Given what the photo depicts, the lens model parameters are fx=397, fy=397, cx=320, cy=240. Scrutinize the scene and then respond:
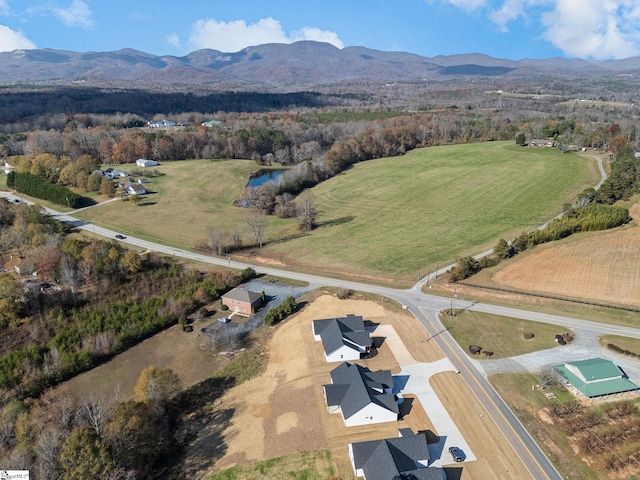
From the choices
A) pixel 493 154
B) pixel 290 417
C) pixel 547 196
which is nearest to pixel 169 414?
pixel 290 417

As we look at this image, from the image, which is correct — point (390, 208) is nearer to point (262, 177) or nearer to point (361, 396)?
point (262, 177)

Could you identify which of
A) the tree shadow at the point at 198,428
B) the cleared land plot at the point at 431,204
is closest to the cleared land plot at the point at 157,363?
the tree shadow at the point at 198,428

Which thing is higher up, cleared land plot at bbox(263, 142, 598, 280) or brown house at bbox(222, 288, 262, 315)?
cleared land plot at bbox(263, 142, 598, 280)

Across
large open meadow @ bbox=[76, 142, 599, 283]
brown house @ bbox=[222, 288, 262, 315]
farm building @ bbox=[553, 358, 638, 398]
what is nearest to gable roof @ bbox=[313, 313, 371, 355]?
brown house @ bbox=[222, 288, 262, 315]

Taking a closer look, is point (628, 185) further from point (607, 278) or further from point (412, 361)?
point (412, 361)

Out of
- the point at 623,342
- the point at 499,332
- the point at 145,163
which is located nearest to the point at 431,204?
the point at 499,332

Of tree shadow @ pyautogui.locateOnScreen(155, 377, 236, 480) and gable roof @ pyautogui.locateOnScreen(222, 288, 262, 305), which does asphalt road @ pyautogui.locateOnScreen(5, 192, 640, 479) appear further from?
tree shadow @ pyautogui.locateOnScreen(155, 377, 236, 480)
